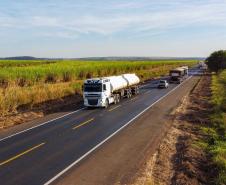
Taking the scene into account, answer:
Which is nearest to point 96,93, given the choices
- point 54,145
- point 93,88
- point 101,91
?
point 101,91

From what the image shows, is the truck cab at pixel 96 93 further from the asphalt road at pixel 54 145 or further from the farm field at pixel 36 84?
the farm field at pixel 36 84

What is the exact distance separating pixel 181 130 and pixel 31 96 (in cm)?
1777

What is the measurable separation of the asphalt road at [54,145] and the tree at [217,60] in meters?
63.4

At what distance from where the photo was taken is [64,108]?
34062mm

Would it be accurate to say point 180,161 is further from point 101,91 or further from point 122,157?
point 101,91

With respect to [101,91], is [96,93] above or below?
below

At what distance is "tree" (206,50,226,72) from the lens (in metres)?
88.9

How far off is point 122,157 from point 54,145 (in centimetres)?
409

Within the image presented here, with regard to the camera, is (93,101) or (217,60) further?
(217,60)

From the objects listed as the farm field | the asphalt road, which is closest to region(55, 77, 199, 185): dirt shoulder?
the asphalt road

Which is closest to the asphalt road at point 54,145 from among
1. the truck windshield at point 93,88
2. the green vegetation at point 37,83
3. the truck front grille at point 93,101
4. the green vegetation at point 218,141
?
the truck front grille at point 93,101

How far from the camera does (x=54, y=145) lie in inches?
750

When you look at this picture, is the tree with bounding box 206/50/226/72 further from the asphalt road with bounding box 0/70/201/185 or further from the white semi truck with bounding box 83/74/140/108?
the asphalt road with bounding box 0/70/201/185

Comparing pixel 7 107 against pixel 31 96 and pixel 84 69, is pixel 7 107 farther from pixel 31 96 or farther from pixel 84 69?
pixel 84 69
